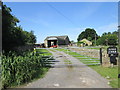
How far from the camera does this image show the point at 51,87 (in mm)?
4613

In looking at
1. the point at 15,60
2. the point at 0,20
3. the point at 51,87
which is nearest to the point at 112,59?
the point at 51,87

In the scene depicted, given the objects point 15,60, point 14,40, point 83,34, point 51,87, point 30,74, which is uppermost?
point 83,34

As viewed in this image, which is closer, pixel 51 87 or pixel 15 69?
pixel 51 87

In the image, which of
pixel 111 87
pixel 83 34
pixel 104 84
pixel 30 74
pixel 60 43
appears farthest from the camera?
pixel 83 34

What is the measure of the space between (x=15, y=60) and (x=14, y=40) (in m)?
2.76

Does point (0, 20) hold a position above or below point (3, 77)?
above

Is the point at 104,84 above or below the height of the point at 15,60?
below

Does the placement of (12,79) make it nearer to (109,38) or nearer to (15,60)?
(15,60)

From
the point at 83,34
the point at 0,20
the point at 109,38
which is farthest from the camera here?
the point at 83,34

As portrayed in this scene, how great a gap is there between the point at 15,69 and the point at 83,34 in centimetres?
7424

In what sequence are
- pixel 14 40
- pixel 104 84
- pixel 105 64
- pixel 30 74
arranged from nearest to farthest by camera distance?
pixel 104 84, pixel 30 74, pixel 14 40, pixel 105 64

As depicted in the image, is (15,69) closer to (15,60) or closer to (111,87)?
(15,60)

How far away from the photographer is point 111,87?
4.50 m

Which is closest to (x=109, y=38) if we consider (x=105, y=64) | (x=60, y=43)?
(x=60, y=43)
